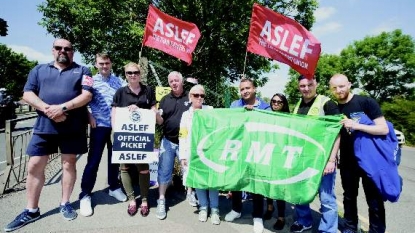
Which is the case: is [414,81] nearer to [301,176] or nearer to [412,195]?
[412,195]

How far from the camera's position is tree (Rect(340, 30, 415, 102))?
35.9 metres

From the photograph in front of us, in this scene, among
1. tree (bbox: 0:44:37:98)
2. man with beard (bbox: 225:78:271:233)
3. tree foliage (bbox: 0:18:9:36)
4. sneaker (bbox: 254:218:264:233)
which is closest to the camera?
sneaker (bbox: 254:218:264:233)

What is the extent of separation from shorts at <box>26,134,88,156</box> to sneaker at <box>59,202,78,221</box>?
2.46ft

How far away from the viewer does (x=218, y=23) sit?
1552 centimetres

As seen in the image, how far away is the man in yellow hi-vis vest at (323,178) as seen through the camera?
12.0ft

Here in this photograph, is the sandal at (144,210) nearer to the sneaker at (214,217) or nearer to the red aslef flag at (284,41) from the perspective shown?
the sneaker at (214,217)

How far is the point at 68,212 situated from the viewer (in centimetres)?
401

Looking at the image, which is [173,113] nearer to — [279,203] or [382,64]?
[279,203]

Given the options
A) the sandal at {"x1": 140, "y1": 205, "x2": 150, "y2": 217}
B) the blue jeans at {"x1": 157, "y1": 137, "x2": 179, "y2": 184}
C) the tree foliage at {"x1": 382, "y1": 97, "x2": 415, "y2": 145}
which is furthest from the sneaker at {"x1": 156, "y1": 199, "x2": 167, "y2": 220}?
the tree foliage at {"x1": 382, "y1": 97, "x2": 415, "y2": 145}

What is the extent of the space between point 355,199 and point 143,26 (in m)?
14.4

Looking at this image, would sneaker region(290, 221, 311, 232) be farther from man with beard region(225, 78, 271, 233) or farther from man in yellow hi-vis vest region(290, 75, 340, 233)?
man with beard region(225, 78, 271, 233)

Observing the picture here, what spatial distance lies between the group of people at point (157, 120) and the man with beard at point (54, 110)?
0.04ft

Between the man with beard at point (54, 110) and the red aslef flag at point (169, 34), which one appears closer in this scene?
the man with beard at point (54, 110)

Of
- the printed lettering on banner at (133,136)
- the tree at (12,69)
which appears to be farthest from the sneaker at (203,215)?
the tree at (12,69)
